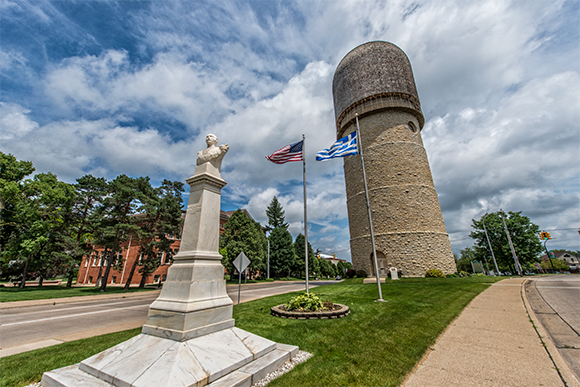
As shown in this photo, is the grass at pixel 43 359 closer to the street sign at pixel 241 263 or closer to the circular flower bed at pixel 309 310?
the circular flower bed at pixel 309 310

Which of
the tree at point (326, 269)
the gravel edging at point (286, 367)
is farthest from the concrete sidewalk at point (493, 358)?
the tree at point (326, 269)

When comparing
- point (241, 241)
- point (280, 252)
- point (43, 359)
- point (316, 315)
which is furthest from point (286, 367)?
point (280, 252)

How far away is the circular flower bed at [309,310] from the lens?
6.93 meters

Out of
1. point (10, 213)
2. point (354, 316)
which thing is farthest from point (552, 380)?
point (10, 213)

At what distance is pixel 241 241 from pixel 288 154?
26046mm

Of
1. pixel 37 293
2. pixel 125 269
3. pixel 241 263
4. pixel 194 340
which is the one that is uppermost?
pixel 125 269

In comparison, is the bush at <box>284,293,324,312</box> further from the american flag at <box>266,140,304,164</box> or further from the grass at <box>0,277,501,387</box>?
the american flag at <box>266,140,304,164</box>

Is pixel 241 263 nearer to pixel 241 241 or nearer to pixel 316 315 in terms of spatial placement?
pixel 316 315

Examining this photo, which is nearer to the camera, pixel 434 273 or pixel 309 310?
pixel 309 310

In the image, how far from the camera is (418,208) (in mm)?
22594

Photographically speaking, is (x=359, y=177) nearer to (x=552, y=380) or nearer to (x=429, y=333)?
(x=429, y=333)

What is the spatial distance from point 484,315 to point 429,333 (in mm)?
3490

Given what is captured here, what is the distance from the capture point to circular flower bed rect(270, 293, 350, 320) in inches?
273

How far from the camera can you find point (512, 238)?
3850 centimetres
